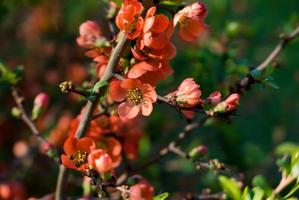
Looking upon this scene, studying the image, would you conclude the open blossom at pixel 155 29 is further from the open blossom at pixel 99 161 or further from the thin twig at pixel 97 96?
the open blossom at pixel 99 161

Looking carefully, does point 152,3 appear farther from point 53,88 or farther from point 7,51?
point 7,51

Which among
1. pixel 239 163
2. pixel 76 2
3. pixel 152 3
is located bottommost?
pixel 239 163

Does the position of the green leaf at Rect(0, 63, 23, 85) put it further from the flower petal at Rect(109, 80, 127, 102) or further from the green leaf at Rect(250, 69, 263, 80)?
the green leaf at Rect(250, 69, 263, 80)

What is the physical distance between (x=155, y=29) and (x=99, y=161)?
0.32 meters

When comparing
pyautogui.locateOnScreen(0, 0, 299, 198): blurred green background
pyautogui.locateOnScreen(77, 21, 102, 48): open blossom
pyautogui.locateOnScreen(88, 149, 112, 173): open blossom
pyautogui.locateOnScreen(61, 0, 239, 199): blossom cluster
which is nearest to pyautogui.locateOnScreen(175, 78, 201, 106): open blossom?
pyautogui.locateOnScreen(61, 0, 239, 199): blossom cluster

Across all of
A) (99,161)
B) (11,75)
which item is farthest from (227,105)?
(11,75)

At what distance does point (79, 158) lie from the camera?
4.52ft

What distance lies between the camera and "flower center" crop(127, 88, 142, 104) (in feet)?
4.64

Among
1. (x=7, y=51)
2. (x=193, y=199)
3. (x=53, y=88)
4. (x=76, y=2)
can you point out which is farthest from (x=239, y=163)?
(x=7, y=51)

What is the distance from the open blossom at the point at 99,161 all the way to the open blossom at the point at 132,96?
0.16 meters

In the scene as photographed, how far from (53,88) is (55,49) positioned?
26 centimetres

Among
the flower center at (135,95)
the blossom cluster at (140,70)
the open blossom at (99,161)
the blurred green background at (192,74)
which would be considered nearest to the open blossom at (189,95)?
the blossom cluster at (140,70)

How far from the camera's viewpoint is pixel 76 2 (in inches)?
121

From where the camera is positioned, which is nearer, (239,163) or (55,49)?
(239,163)
